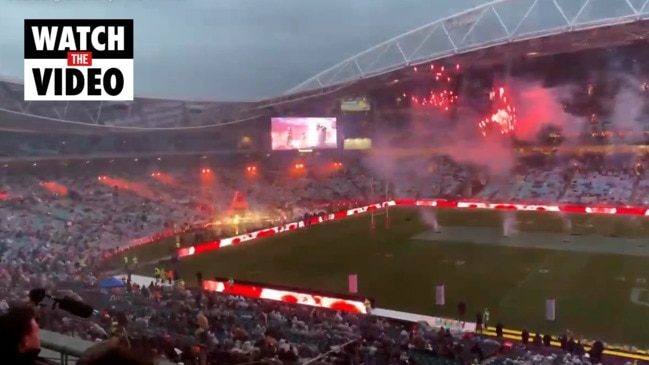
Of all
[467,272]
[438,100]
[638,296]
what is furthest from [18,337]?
[438,100]

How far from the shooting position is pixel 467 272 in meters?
19.2

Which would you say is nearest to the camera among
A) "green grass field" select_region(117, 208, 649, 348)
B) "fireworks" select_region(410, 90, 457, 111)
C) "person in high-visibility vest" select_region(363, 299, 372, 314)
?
"person in high-visibility vest" select_region(363, 299, 372, 314)

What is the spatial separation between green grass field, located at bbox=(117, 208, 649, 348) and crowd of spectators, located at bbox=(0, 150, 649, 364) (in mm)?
3330

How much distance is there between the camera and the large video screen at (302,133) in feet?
125

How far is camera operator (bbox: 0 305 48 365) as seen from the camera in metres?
2.01

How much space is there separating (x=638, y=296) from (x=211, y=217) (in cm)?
2041

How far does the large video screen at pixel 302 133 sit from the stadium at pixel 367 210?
0.47ft

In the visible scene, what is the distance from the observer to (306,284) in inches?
718

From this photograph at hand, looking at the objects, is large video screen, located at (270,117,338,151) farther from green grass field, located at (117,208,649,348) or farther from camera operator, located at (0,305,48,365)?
camera operator, located at (0,305,48,365)

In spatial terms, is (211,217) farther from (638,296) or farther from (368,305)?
(638,296)

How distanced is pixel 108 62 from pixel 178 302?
16.4 feet

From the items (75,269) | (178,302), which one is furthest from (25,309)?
(75,269)

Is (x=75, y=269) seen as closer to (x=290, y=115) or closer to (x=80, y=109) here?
(x=80, y=109)

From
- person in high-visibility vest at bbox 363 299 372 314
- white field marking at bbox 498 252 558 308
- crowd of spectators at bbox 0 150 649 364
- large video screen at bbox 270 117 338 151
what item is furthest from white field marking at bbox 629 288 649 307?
large video screen at bbox 270 117 338 151
